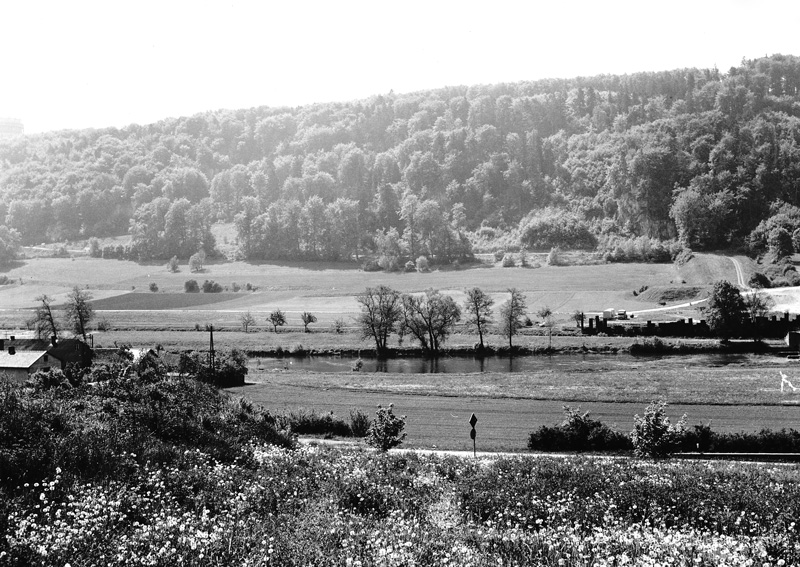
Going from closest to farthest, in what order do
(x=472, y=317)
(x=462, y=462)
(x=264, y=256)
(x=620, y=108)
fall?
1. (x=462, y=462)
2. (x=472, y=317)
3. (x=264, y=256)
4. (x=620, y=108)

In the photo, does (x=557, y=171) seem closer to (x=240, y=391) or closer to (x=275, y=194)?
(x=275, y=194)

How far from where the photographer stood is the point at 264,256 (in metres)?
134

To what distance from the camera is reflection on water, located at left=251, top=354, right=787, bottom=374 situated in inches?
2184

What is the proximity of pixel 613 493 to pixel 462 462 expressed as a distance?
4934mm

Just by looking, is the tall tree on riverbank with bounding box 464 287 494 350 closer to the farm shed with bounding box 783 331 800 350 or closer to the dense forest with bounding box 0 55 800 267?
the farm shed with bounding box 783 331 800 350

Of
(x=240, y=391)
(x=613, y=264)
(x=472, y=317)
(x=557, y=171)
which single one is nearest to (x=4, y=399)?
(x=240, y=391)

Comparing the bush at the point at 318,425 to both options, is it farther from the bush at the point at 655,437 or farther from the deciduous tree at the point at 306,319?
the deciduous tree at the point at 306,319

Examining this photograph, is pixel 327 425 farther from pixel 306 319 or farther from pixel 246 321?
pixel 246 321

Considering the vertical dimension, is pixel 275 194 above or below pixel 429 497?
above

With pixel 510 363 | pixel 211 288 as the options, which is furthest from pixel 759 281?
pixel 211 288

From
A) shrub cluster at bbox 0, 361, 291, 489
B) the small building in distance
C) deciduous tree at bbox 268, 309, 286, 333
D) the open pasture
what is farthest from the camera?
the open pasture

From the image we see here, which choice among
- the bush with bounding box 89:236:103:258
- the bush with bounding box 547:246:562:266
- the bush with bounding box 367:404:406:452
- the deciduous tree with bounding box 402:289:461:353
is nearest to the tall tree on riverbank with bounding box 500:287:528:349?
the deciduous tree with bounding box 402:289:461:353

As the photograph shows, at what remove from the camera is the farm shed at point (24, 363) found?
149 feet

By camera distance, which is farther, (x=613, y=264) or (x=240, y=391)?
(x=613, y=264)
